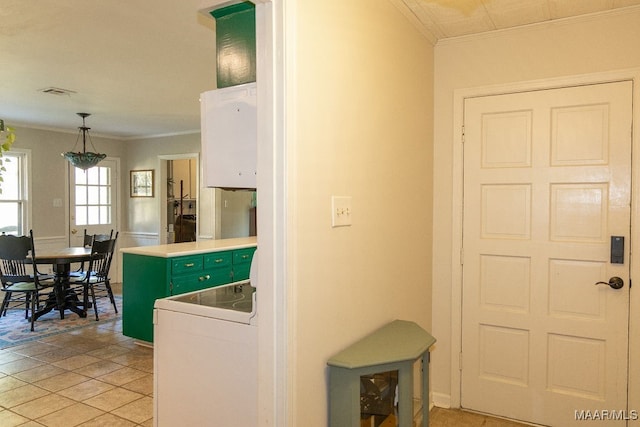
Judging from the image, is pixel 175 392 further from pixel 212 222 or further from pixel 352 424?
pixel 212 222

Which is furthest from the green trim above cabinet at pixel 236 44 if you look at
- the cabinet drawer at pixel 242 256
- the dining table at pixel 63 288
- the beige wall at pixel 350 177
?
the dining table at pixel 63 288

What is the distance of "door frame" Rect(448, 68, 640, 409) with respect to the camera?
2504 mm

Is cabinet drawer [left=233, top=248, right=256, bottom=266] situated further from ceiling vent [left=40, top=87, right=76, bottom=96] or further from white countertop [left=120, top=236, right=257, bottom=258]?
ceiling vent [left=40, top=87, right=76, bottom=96]

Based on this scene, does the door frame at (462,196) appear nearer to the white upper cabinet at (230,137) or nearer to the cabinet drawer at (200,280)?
the white upper cabinet at (230,137)

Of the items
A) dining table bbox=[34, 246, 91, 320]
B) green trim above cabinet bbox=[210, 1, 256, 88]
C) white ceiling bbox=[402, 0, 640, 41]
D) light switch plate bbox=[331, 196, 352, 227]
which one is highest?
white ceiling bbox=[402, 0, 640, 41]

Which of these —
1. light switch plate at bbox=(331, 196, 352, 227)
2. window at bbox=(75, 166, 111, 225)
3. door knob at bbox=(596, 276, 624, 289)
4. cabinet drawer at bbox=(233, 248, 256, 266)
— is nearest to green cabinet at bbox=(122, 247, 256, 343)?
cabinet drawer at bbox=(233, 248, 256, 266)

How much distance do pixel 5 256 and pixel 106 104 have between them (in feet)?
6.42

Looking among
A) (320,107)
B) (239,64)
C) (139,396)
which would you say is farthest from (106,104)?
(320,107)

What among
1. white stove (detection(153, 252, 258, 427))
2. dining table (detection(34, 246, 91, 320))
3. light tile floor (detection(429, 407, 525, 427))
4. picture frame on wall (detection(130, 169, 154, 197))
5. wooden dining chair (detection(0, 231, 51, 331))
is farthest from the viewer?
picture frame on wall (detection(130, 169, 154, 197))

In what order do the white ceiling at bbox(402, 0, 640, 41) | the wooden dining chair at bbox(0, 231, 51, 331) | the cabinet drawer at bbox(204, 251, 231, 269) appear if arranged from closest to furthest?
the white ceiling at bbox(402, 0, 640, 41), the cabinet drawer at bbox(204, 251, 231, 269), the wooden dining chair at bbox(0, 231, 51, 331)

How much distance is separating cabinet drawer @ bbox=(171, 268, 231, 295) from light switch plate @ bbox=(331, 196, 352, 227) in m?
2.51

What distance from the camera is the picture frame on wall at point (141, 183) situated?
24.9ft

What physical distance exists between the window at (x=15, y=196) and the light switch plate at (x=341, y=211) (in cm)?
604

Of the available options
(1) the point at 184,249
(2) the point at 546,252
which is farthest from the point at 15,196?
(2) the point at 546,252
